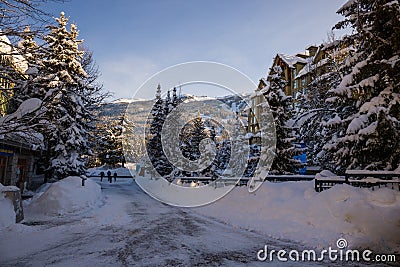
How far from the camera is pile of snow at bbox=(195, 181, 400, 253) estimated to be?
7180 mm

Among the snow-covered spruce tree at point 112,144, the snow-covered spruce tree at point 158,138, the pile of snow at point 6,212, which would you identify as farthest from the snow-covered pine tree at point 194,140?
the snow-covered spruce tree at point 112,144

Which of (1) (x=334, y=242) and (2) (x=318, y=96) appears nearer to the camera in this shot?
(1) (x=334, y=242)

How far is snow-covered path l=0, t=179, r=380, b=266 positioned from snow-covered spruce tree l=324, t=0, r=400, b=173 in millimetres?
5553

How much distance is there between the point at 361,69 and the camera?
1054 cm

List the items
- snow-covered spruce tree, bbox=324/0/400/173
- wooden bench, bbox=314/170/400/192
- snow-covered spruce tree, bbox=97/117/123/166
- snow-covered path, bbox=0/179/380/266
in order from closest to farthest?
snow-covered path, bbox=0/179/380/266 < wooden bench, bbox=314/170/400/192 < snow-covered spruce tree, bbox=324/0/400/173 < snow-covered spruce tree, bbox=97/117/123/166

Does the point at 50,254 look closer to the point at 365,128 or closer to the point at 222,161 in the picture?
the point at 365,128

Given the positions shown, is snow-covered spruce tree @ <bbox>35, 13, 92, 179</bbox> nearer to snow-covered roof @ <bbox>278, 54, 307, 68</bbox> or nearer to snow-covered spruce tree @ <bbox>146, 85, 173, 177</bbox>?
snow-covered spruce tree @ <bbox>146, 85, 173, 177</bbox>

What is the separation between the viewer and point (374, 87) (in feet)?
34.3

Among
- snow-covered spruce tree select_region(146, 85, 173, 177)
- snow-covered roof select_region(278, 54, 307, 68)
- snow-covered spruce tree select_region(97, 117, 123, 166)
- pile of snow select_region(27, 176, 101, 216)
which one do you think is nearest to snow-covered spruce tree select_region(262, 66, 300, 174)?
pile of snow select_region(27, 176, 101, 216)

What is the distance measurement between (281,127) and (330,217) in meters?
10.8

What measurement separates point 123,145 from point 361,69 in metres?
54.4

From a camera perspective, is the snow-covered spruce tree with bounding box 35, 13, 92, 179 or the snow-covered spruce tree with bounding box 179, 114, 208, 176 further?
the snow-covered spruce tree with bounding box 179, 114, 208, 176

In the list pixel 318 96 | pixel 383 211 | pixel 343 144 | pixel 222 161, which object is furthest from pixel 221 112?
pixel 383 211

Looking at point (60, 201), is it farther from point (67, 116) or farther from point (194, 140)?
point (194, 140)
